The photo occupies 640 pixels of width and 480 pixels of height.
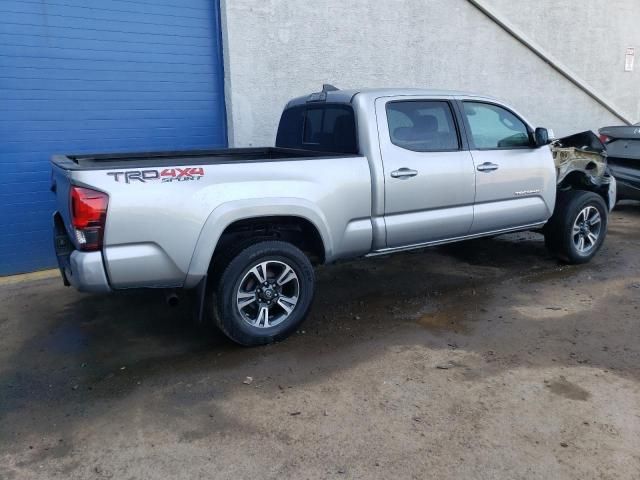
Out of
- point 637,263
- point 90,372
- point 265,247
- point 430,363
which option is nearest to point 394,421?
point 430,363

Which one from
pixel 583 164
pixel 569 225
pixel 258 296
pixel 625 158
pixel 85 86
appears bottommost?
pixel 258 296

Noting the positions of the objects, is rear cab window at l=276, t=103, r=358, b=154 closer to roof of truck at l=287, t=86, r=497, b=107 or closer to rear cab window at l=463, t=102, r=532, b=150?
roof of truck at l=287, t=86, r=497, b=107

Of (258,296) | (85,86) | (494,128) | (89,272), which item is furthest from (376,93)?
(85,86)

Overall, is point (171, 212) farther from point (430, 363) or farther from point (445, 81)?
point (445, 81)

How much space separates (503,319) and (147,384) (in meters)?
2.86

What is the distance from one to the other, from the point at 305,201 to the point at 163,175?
3.45 feet

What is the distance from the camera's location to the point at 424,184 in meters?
4.66

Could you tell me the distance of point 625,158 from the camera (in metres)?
8.39

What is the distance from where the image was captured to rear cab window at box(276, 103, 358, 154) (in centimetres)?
462

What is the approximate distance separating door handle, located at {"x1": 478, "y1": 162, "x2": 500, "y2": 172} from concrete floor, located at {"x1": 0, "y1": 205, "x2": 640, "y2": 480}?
1.17 meters

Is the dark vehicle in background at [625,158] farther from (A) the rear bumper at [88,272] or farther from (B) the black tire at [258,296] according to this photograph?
(A) the rear bumper at [88,272]

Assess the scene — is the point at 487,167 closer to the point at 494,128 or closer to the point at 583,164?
the point at 494,128

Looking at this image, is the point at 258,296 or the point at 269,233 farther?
the point at 269,233

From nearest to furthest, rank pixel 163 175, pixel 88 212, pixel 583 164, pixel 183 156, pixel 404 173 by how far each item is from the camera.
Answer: pixel 88 212 → pixel 163 175 → pixel 404 173 → pixel 183 156 → pixel 583 164
